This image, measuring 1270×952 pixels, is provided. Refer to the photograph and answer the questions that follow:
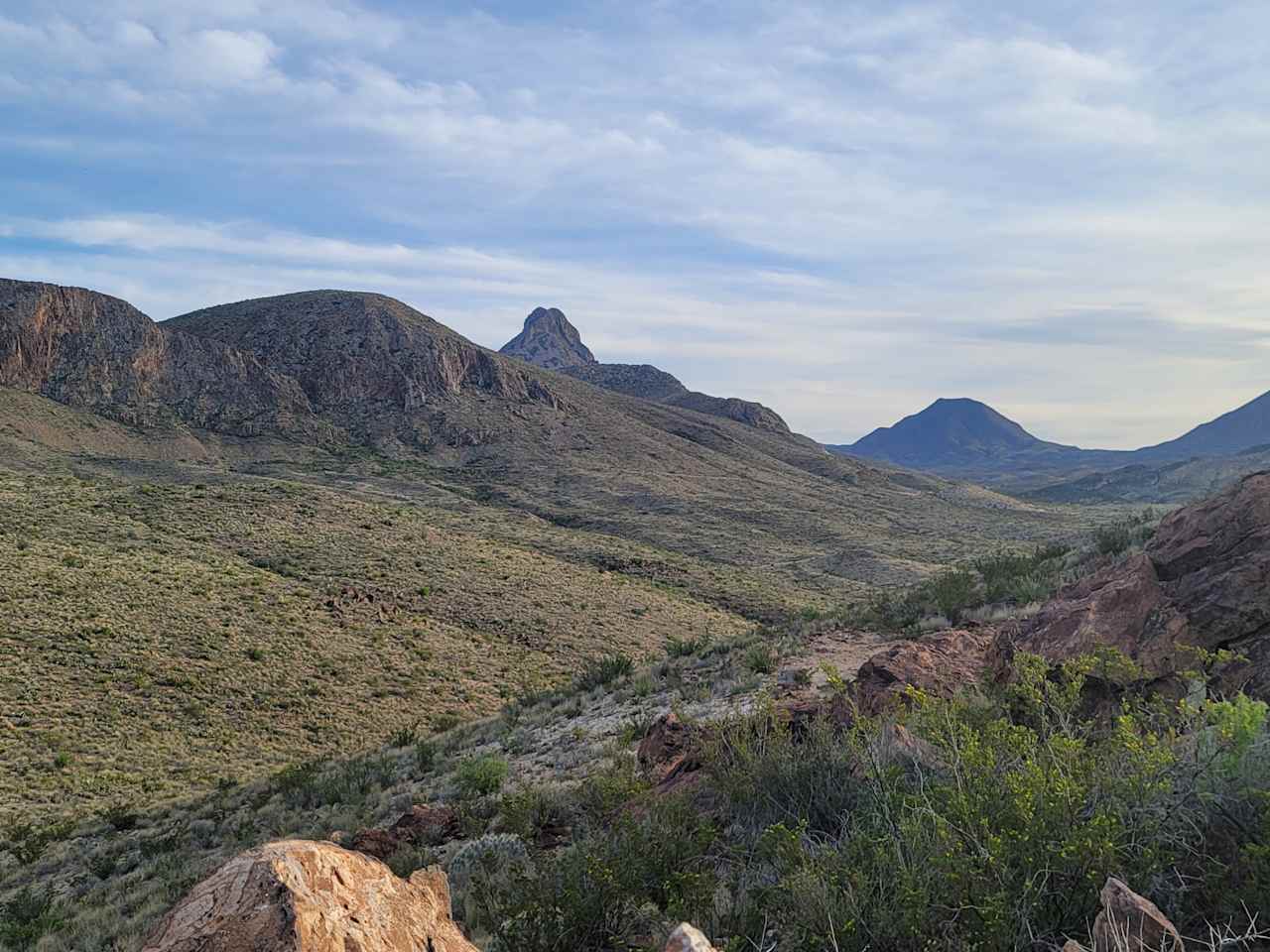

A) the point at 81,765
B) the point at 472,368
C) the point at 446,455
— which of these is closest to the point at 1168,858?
the point at 81,765

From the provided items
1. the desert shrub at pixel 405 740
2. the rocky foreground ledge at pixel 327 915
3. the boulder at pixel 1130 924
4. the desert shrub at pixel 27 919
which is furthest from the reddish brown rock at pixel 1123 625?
the desert shrub at pixel 405 740

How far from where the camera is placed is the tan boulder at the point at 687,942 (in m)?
2.63

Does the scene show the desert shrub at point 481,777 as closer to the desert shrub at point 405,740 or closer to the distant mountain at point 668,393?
the desert shrub at point 405,740

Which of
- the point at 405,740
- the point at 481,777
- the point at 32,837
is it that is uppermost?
the point at 481,777

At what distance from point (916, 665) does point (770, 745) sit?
2.80 metres

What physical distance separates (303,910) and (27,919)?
8.48m

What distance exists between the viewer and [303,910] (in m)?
2.84

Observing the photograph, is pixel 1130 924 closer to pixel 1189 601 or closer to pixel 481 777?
pixel 1189 601

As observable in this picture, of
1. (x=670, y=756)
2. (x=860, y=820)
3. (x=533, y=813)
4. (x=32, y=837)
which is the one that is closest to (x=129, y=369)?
(x=32, y=837)

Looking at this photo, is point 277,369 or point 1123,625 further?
point 277,369

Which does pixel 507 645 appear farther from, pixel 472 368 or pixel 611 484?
pixel 472 368

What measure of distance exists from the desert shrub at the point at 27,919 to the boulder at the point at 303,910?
263 inches

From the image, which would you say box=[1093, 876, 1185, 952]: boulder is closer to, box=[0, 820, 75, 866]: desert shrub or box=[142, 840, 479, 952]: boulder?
box=[142, 840, 479, 952]: boulder

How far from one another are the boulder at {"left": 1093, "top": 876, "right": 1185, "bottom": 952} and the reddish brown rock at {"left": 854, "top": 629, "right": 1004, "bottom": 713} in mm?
3466
